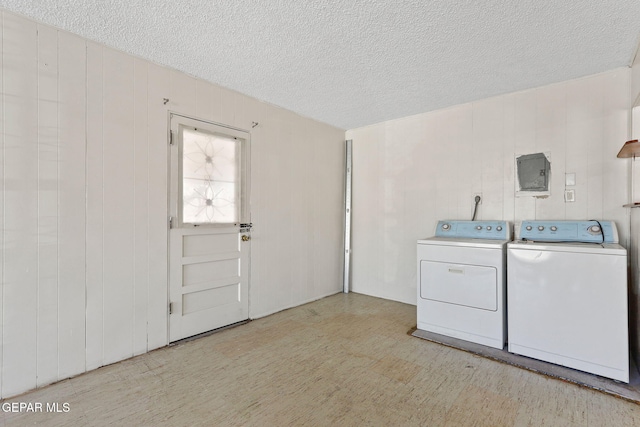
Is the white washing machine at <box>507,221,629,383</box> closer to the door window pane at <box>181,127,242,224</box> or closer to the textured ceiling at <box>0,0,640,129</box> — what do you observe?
the textured ceiling at <box>0,0,640,129</box>

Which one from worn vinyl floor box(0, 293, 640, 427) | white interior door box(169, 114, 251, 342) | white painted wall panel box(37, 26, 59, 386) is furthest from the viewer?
white interior door box(169, 114, 251, 342)

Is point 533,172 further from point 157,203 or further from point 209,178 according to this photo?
point 157,203

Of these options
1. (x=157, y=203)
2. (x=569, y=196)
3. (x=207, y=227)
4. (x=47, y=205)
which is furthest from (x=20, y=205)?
(x=569, y=196)

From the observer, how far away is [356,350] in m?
2.54

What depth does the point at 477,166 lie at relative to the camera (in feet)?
10.9

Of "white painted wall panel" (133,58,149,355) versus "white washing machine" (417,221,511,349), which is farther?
"white washing machine" (417,221,511,349)

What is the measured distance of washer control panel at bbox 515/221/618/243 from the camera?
2.46m

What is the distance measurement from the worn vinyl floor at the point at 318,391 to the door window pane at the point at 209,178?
122 centimetres

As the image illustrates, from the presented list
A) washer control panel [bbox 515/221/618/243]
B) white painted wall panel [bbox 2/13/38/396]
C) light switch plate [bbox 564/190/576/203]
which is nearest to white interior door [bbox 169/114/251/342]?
white painted wall panel [bbox 2/13/38/396]

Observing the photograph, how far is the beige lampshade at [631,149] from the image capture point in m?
2.09

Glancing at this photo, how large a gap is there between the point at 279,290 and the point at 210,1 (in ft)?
9.46

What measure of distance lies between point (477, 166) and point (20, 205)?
4096 mm

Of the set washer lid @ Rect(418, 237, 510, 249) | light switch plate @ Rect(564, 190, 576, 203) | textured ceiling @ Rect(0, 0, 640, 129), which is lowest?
washer lid @ Rect(418, 237, 510, 249)

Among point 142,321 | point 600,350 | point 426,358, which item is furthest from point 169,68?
point 600,350
